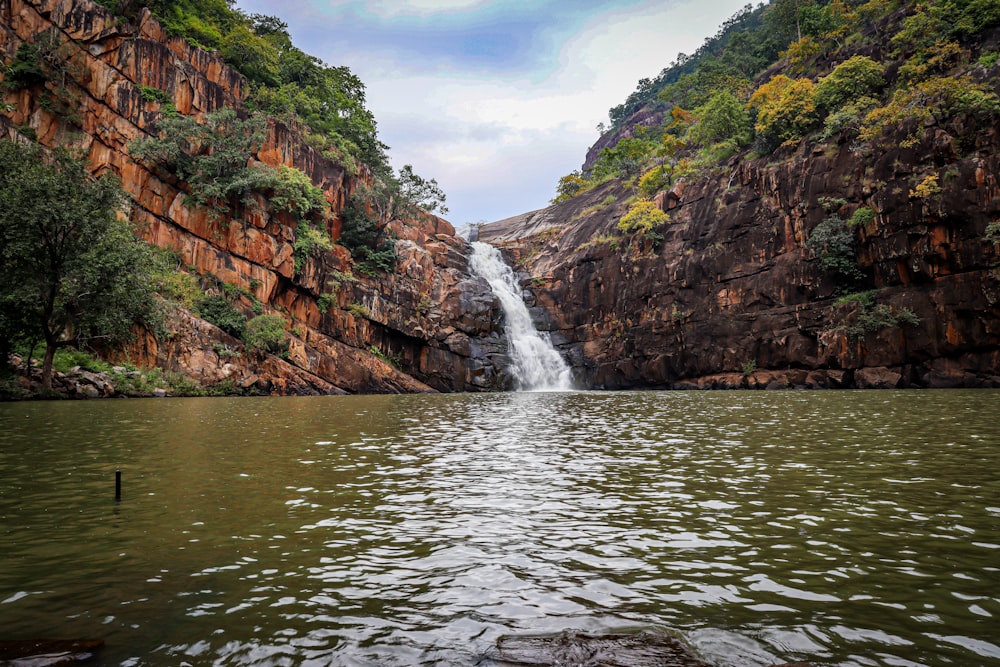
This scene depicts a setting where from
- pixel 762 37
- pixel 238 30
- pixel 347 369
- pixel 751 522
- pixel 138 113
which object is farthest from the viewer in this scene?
pixel 762 37

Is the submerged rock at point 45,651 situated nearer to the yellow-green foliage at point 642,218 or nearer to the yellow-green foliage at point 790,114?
the yellow-green foliage at point 790,114

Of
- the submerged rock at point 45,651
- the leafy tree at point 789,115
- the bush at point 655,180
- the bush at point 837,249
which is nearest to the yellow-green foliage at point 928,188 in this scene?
the bush at point 837,249

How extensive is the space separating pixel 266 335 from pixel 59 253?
12.9 metres

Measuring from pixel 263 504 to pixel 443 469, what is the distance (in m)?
3.36

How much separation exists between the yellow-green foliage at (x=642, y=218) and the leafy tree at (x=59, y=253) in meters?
36.7

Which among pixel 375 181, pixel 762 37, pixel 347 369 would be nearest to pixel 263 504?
pixel 347 369

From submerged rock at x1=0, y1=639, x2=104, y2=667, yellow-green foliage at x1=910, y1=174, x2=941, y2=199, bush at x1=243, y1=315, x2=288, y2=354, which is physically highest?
yellow-green foliage at x1=910, y1=174, x2=941, y2=199

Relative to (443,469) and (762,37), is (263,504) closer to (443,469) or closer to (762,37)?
(443,469)

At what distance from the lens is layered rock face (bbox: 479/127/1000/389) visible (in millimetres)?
27578

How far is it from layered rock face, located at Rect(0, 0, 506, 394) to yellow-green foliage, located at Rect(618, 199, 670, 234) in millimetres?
14097

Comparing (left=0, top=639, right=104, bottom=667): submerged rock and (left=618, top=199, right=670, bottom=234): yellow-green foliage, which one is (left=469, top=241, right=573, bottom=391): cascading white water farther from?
(left=0, top=639, right=104, bottom=667): submerged rock

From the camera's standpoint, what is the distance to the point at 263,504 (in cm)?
698

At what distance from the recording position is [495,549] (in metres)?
5.49

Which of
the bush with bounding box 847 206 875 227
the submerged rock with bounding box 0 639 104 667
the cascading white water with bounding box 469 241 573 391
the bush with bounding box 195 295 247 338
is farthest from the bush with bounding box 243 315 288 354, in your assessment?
the bush with bounding box 847 206 875 227
